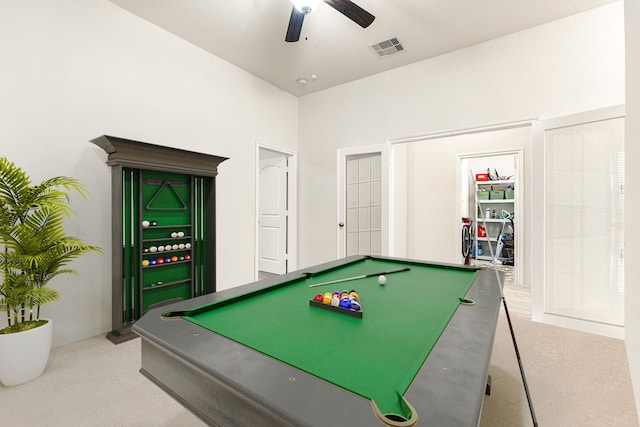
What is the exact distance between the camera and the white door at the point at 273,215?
500 centimetres

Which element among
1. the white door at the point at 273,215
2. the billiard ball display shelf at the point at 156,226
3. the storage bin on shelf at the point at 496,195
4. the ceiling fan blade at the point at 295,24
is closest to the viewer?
the ceiling fan blade at the point at 295,24

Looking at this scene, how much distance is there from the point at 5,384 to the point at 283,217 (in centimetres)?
356

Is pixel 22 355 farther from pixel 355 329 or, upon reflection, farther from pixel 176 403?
pixel 355 329

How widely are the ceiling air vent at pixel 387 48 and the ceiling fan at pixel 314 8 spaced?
42.9 inches

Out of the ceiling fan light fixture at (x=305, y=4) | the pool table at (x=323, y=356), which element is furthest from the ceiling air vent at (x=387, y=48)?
the pool table at (x=323, y=356)

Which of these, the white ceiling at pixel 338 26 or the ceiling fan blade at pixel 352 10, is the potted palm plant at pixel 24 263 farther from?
the ceiling fan blade at pixel 352 10

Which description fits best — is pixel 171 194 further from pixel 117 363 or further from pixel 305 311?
pixel 305 311

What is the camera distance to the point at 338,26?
304cm

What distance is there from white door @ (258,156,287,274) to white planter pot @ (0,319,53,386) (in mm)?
3142

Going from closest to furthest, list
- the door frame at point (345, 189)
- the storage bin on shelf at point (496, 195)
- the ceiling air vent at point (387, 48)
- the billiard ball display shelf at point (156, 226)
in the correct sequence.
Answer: the billiard ball display shelf at point (156, 226)
the ceiling air vent at point (387, 48)
the door frame at point (345, 189)
the storage bin on shelf at point (496, 195)

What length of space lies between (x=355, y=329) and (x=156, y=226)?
2.45m

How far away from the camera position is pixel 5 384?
1886 mm

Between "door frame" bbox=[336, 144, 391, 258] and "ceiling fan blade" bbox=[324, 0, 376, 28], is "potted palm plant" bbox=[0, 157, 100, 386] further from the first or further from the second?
"door frame" bbox=[336, 144, 391, 258]

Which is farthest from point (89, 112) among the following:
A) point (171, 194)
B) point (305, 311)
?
point (305, 311)
